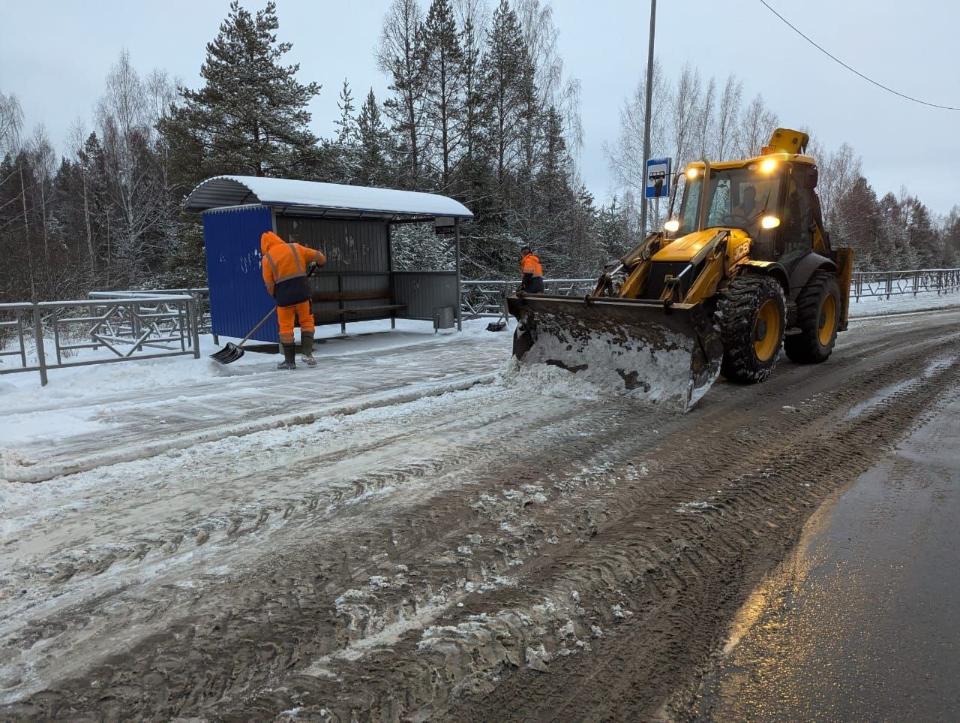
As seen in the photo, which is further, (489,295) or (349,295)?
(489,295)

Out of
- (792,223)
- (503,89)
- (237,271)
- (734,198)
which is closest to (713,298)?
(734,198)

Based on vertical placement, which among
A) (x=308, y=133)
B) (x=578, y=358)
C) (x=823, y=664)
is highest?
(x=308, y=133)

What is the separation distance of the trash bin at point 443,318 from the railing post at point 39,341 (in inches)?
271

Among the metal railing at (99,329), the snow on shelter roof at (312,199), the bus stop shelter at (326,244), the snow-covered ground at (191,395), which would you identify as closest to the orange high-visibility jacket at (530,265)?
the bus stop shelter at (326,244)

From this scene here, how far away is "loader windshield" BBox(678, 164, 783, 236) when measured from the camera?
784 centimetres

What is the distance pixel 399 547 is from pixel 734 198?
22.1ft

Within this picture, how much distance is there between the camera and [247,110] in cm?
2034

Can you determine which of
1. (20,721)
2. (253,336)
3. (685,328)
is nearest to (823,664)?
(20,721)

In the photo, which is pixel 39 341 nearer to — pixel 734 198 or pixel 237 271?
pixel 237 271

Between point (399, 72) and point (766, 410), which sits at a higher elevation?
point (399, 72)

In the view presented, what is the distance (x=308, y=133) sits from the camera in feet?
71.2

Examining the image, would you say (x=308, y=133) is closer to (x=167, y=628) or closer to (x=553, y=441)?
(x=553, y=441)

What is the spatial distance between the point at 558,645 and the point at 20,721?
6.07ft

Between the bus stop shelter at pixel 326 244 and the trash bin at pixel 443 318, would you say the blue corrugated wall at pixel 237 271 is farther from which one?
the trash bin at pixel 443 318
